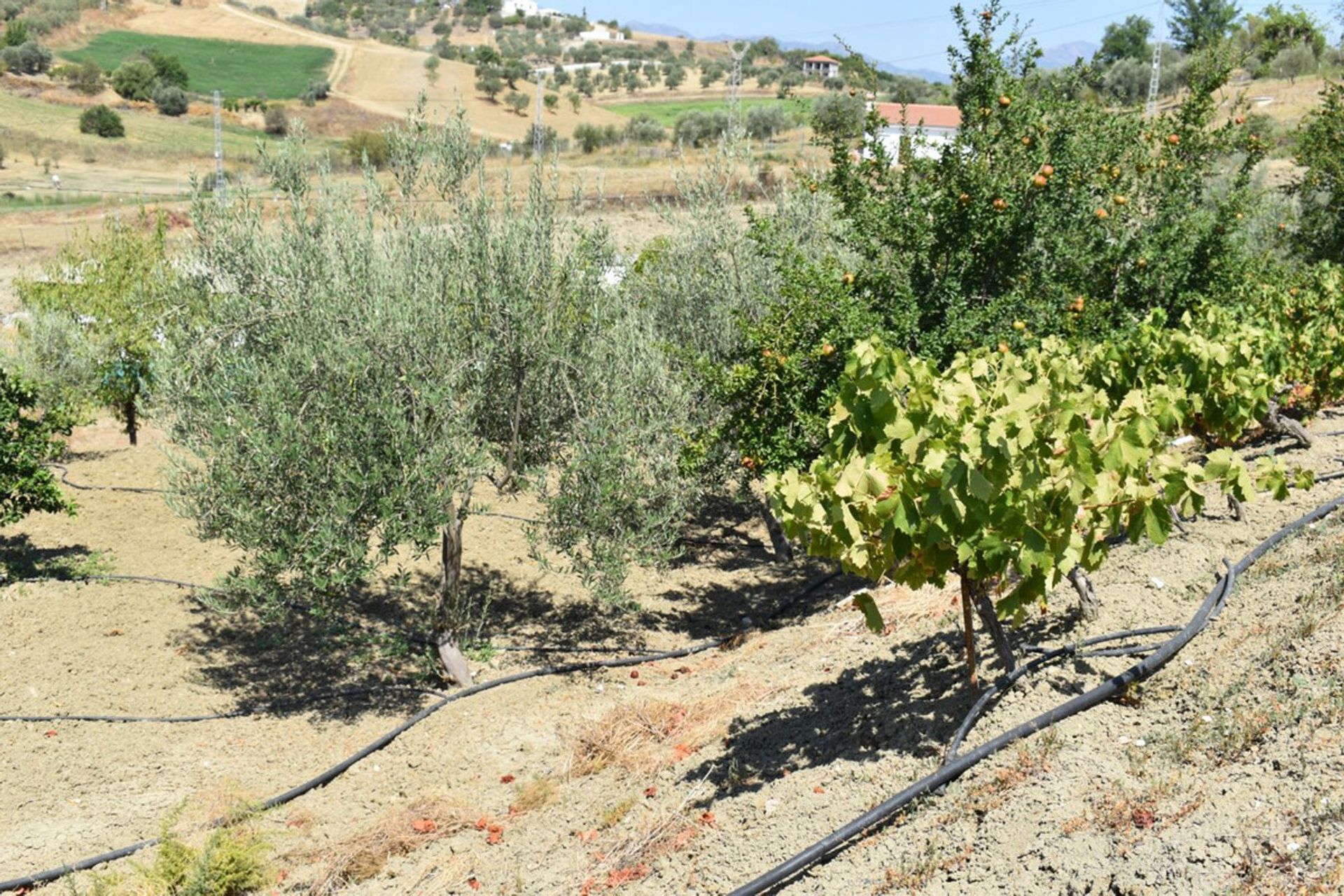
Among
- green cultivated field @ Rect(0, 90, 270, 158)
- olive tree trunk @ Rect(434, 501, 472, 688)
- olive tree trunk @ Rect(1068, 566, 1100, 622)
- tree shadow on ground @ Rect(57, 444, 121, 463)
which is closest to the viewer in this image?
olive tree trunk @ Rect(1068, 566, 1100, 622)

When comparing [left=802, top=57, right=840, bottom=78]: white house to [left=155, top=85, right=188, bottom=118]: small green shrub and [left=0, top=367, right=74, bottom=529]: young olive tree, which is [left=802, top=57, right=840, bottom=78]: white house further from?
[left=0, top=367, right=74, bottom=529]: young olive tree

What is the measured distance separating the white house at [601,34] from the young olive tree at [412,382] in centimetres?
17667

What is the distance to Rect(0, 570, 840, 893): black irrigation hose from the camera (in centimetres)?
718

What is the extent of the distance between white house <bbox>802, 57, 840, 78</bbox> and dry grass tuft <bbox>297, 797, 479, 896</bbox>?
120543 millimetres

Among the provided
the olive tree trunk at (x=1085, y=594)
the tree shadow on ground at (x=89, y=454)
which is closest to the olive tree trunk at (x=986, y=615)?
the olive tree trunk at (x=1085, y=594)

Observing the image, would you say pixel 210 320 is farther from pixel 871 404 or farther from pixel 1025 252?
pixel 1025 252

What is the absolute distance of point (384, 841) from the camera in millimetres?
7086

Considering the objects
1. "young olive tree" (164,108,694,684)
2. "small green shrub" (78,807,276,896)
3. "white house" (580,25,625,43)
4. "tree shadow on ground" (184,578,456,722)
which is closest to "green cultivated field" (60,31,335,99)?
"white house" (580,25,625,43)

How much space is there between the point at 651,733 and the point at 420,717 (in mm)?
2303

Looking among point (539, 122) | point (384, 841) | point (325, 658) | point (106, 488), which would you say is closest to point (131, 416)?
point (106, 488)

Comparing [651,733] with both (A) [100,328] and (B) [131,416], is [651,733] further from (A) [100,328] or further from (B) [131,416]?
(B) [131,416]

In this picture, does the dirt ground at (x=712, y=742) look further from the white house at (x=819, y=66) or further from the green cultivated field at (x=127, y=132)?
the white house at (x=819, y=66)

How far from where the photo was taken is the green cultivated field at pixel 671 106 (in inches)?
3334

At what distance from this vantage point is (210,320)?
906 cm
